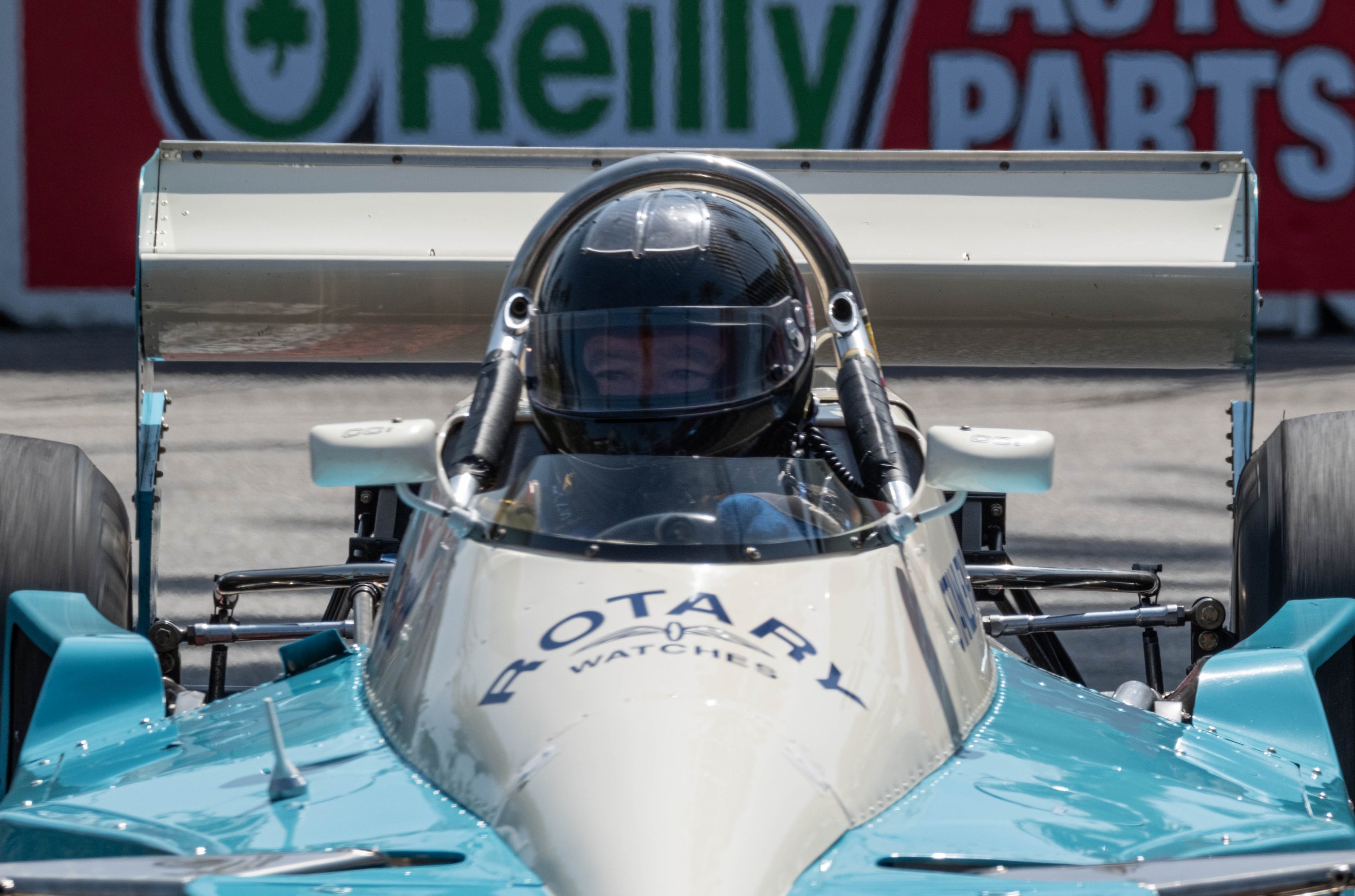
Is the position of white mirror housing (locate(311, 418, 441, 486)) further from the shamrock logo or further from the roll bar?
the shamrock logo

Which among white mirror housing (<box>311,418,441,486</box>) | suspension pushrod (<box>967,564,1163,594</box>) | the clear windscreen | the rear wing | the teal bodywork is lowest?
suspension pushrod (<box>967,564,1163,594</box>)

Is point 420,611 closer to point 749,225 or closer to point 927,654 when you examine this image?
point 927,654

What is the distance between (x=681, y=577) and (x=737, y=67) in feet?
40.0

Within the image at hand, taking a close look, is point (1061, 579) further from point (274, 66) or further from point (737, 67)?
point (274, 66)

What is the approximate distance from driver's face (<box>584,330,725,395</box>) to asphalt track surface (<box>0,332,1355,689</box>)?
2.85m

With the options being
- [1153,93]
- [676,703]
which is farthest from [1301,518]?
[1153,93]

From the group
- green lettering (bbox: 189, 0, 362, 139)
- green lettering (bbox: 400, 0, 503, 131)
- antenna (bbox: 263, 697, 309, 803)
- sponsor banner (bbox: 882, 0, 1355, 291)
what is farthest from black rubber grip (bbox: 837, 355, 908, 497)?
green lettering (bbox: 189, 0, 362, 139)

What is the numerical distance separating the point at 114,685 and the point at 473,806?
106 centimetres

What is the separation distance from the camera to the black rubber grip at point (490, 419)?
9.57 feet

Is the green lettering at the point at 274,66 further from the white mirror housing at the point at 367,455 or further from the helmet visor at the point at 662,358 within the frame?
the white mirror housing at the point at 367,455

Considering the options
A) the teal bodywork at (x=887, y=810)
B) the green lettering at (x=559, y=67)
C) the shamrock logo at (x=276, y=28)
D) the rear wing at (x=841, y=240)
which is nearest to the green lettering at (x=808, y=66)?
the green lettering at (x=559, y=67)

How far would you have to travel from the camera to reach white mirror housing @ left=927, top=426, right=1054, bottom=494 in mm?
2322

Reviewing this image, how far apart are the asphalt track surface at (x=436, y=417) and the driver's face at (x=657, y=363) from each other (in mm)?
2848

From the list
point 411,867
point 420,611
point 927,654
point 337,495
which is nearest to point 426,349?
point 420,611
